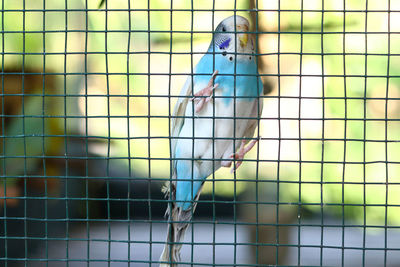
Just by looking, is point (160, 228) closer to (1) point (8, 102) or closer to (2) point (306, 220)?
(2) point (306, 220)

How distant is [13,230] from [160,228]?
1637mm

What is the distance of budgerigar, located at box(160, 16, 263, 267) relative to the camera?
6.09 ft

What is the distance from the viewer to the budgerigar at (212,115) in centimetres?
186

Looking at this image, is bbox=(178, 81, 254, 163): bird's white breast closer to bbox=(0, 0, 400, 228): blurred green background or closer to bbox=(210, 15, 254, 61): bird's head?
bbox=(210, 15, 254, 61): bird's head

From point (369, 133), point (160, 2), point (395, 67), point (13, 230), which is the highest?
point (160, 2)

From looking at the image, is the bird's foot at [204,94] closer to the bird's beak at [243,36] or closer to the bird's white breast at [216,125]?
the bird's white breast at [216,125]

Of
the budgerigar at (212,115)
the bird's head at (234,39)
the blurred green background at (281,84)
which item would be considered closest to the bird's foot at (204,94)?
the budgerigar at (212,115)

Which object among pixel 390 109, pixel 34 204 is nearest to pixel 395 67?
pixel 390 109

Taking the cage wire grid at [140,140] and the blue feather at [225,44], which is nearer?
the blue feather at [225,44]

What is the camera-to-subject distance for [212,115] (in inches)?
75.7

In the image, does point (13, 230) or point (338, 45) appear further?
point (13, 230)

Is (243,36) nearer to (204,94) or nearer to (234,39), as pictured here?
(234,39)

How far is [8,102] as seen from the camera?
12.7 ft

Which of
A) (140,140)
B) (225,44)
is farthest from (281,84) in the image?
(225,44)
